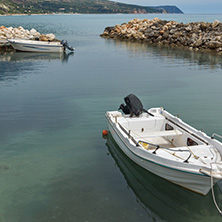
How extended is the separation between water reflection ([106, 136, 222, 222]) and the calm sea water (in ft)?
0.11

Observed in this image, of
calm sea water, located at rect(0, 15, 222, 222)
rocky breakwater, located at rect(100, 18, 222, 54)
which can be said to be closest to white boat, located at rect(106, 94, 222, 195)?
calm sea water, located at rect(0, 15, 222, 222)

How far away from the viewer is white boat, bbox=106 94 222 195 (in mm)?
9102

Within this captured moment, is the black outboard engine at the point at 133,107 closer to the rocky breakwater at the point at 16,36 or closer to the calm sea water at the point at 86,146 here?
the calm sea water at the point at 86,146

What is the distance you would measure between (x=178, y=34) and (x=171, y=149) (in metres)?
49.5

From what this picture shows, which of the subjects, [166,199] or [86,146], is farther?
[86,146]

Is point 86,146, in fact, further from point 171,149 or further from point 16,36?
point 16,36

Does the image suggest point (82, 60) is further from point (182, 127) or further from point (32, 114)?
point (182, 127)

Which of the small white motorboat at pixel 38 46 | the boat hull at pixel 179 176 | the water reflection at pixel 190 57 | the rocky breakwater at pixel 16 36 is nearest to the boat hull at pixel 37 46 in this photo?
the small white motorboat at pixel 38 46

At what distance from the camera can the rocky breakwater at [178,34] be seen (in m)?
48.4

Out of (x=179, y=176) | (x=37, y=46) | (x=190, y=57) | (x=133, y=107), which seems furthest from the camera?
(x=37, y=46)

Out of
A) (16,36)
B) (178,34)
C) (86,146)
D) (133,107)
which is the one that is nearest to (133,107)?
(133,107)

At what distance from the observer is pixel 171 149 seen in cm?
A: 1037

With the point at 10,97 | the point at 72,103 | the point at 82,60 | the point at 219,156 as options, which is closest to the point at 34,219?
the point at 219,156

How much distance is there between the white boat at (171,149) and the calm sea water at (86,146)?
2.62 ft
